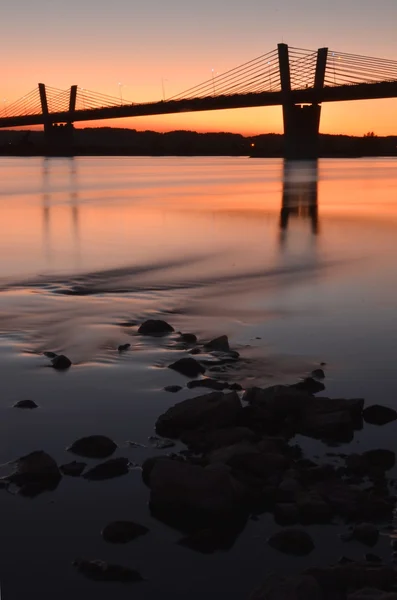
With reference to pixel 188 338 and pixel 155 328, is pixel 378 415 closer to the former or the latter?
pixel 188 338

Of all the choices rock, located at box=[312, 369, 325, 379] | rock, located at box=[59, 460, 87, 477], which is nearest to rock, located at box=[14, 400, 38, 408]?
rock, located at box=[59, 460, 87, 477]

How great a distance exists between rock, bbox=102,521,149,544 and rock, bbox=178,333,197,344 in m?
2.89

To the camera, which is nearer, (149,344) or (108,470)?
(108,470)

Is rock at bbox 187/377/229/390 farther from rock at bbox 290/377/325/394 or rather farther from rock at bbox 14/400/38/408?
rock at bbox 14/400/38/408

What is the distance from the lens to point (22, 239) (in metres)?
15.5

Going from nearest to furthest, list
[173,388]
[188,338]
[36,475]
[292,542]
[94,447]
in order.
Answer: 1. [292,542]
2. [36,475]
3. [94,447]
4. [173,388]
5. [188,338]

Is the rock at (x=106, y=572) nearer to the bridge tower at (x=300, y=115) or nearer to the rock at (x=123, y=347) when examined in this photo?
the rock at (x=123, y=347)

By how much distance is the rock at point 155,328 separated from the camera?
6.41 meters

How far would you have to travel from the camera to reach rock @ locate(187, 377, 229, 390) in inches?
193

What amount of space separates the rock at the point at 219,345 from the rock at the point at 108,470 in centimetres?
208

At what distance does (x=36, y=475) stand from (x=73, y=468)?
0.61 ft

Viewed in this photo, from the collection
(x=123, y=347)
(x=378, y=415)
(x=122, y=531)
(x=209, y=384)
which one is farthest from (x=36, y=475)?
(x=123, y=347)

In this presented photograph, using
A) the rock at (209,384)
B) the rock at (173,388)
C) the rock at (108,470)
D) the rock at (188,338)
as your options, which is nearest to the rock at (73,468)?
the rock at (108,470)

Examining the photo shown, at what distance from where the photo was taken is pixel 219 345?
5.86m
